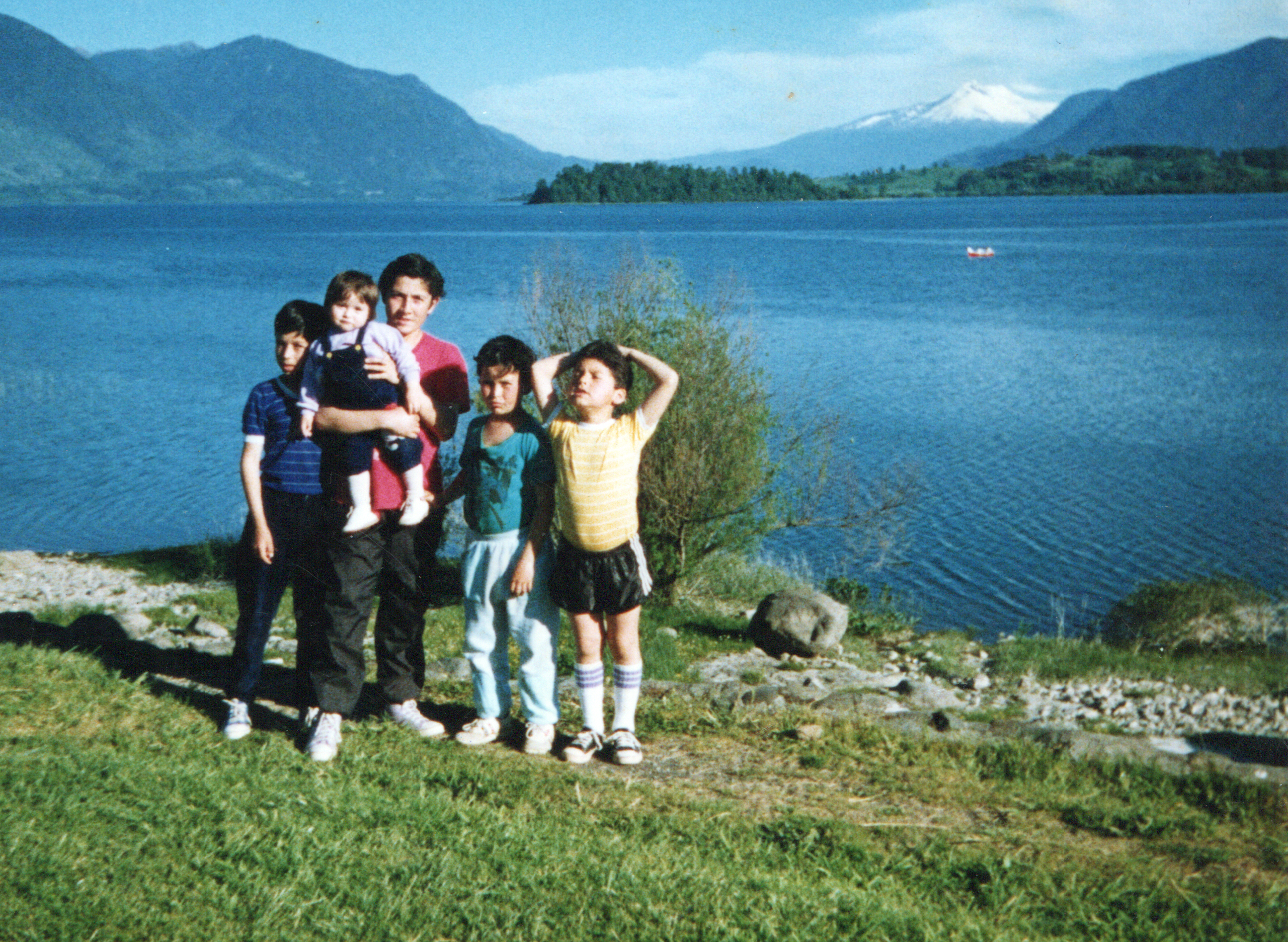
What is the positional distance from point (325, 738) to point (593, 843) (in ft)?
5.06

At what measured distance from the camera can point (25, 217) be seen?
515 ft

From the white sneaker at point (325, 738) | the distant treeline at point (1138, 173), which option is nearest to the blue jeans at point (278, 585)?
the white sneaker at point (325, 738)

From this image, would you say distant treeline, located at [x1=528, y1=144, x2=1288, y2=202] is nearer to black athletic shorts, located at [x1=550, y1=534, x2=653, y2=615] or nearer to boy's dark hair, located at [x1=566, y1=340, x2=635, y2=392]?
boy's dark hair, located at [x1=566, y1=340, x2=635, y2=392]

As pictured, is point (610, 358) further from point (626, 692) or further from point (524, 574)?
point (626, 692)

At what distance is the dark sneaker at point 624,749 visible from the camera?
5.12m

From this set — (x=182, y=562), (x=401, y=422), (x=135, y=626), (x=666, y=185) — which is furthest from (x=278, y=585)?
(x=666, y=185)

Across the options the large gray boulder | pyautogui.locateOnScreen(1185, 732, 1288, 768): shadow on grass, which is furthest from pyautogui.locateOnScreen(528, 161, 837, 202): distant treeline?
pyautogui.locateOnScreen(1185, 732, 1288, 768): shadow on grass

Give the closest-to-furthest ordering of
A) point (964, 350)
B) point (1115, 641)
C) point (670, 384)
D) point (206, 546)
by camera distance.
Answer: point (670, 384) → point (1115, 641) → point (206, 546) → point (964, 350)

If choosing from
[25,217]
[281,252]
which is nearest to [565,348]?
[281,252]

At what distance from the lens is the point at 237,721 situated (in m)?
5.27

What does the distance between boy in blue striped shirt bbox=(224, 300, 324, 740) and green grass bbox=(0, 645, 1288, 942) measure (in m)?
0.50

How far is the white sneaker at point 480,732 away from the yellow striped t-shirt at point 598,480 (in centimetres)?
112

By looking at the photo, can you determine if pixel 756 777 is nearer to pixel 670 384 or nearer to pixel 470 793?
pixel 470 793

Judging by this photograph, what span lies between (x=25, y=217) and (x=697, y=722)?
180632mm
